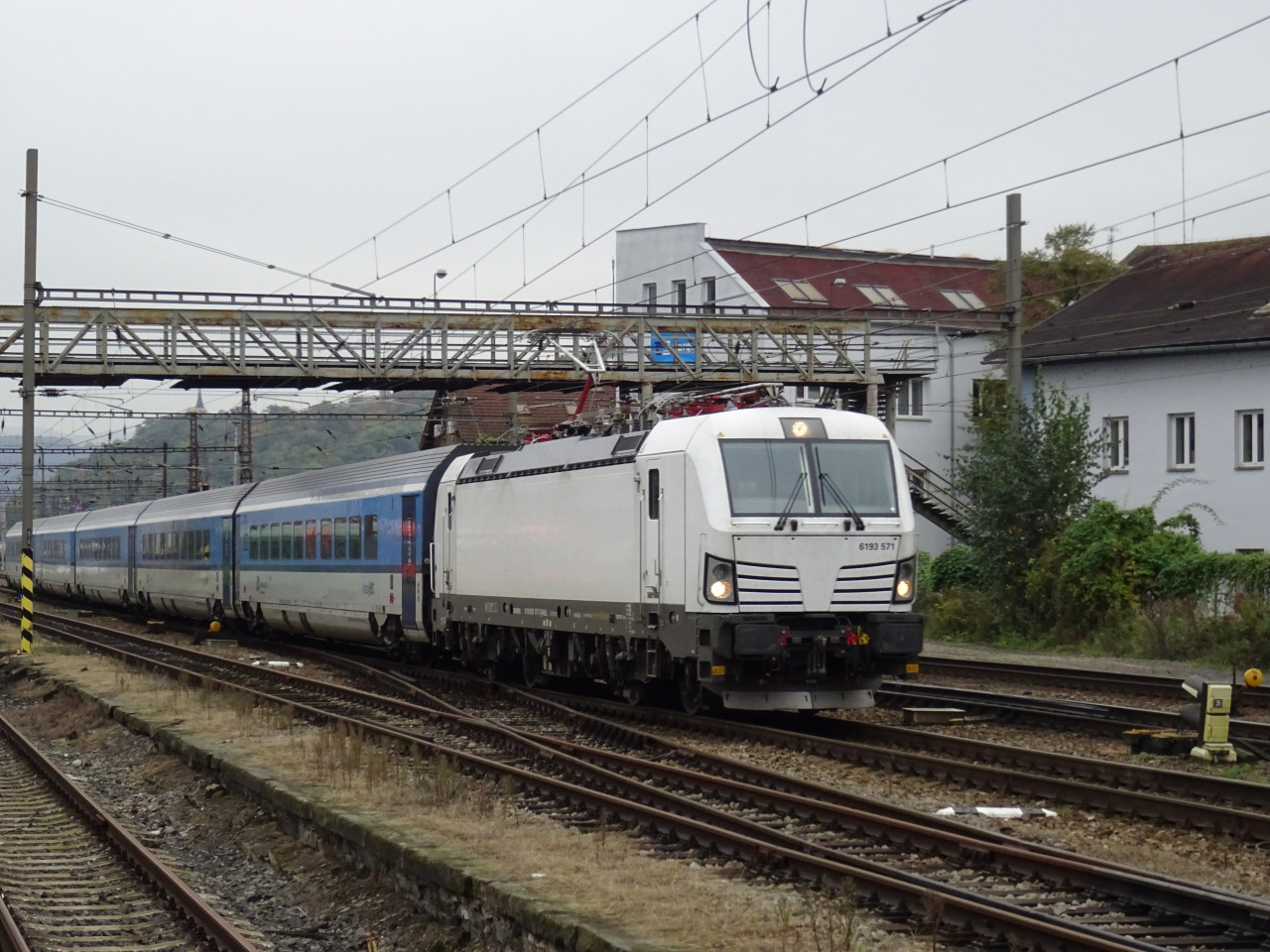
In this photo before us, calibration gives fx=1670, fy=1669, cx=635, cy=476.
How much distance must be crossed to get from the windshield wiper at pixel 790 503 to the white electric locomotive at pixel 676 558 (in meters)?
0.02

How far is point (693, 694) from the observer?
57.6 ft

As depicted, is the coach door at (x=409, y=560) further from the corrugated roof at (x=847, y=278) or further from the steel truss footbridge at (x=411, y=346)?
the corrugated roof at (x=847, y=278)

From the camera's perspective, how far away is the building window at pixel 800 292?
2235 inches

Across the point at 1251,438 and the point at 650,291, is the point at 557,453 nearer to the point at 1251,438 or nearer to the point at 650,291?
the point at 1251,438

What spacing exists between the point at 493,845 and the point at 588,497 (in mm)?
8647

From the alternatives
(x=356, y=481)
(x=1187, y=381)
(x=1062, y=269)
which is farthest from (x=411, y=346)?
(x=1062, y=269)

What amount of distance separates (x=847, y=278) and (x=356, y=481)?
33031 mm

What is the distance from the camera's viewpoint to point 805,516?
53.6 ft

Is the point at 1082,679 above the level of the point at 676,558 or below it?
below

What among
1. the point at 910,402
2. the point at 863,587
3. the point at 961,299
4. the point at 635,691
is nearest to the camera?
the point at 863,587

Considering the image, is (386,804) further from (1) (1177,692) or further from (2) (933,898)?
(1) (1177,692)

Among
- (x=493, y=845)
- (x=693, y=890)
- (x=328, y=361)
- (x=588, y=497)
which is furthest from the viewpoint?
(x=328, y=361)

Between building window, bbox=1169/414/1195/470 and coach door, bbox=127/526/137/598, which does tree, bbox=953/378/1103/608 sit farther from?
coach door, bbox=127/526/137/598

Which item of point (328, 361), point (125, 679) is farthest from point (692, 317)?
point (125, 679)
